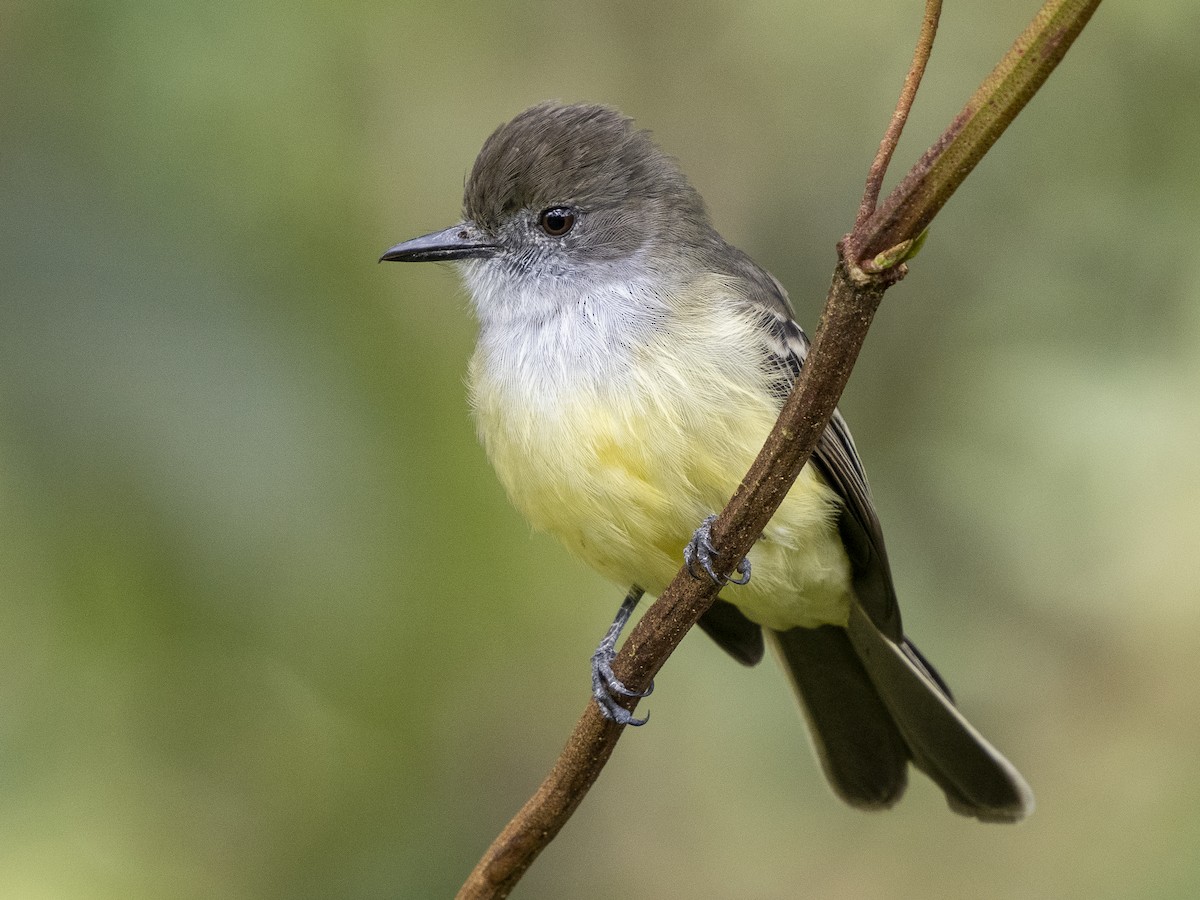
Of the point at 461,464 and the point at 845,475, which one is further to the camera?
the point at 845,475

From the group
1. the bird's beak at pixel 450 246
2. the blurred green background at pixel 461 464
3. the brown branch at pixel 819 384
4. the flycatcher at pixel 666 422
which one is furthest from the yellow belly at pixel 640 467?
the brown branch at pixel 819 384

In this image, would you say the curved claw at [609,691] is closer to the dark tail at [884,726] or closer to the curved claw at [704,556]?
the curved claw at [704,556]

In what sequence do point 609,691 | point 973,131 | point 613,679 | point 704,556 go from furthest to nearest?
point 609,691, point 613,679, point 704,556, point 973,131

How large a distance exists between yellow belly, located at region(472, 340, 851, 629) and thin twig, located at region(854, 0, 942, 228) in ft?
4.73

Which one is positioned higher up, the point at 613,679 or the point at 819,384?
the point at 819,384

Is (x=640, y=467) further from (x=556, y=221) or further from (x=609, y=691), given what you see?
(x=556, y=221)

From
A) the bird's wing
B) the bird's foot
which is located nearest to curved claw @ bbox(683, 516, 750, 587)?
the bird's foot

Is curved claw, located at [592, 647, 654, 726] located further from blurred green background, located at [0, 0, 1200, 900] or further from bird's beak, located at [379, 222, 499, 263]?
bird's beak, located at [379, 222, 499, 263]

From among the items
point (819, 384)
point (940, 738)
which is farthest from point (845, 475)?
point (819, 384)

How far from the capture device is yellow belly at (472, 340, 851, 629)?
3.09 metres

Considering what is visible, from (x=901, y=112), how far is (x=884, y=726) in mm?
2666

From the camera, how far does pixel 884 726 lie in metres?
3.93

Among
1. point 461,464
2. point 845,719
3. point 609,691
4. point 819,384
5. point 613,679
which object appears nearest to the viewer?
point 819,384

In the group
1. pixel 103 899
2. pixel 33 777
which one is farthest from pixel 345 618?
pixel 103 899
